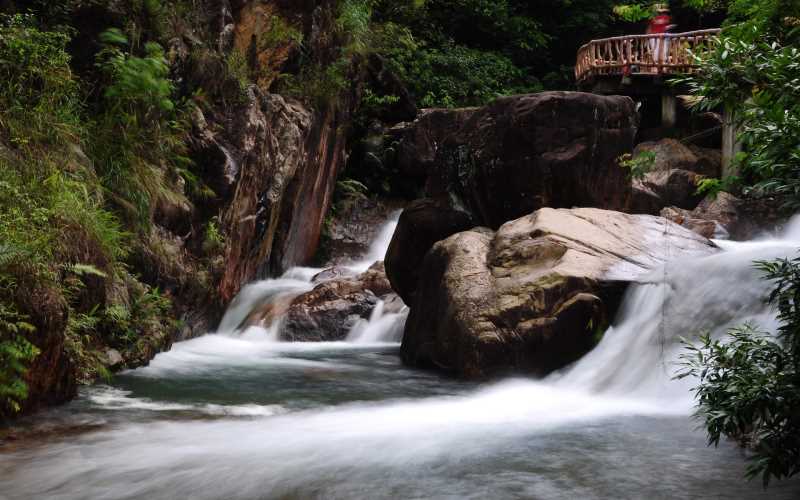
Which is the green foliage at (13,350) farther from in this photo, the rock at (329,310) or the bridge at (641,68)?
the bridge at (641,68)

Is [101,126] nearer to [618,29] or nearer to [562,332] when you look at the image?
[562,332]

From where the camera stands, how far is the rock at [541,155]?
912cm

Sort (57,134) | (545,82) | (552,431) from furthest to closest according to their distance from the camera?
(545,82)
(57,134)
(552,431)

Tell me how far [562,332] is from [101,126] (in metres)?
5.03

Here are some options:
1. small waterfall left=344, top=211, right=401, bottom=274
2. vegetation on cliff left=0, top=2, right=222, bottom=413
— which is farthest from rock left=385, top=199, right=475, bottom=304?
small waterfall left=344, top=211, right=401, bottom=274

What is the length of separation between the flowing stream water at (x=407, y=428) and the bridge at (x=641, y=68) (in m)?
11.5

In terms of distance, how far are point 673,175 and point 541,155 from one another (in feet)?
30.2

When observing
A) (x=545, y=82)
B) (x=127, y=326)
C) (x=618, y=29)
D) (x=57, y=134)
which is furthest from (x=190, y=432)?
(x=618, y=29)

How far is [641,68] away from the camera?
17.8 meters

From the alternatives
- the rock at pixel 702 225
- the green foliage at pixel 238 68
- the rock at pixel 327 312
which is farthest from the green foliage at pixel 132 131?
the rock at pixel 702 225

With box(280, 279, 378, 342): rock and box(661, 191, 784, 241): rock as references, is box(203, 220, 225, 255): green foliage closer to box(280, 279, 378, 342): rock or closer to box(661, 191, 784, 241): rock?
box(280, 279, 378, 342): rock

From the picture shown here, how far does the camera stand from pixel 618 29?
80.1 feet

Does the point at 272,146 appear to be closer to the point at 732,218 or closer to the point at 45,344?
the point at 45,344

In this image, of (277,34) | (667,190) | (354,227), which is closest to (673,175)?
(667,190)
